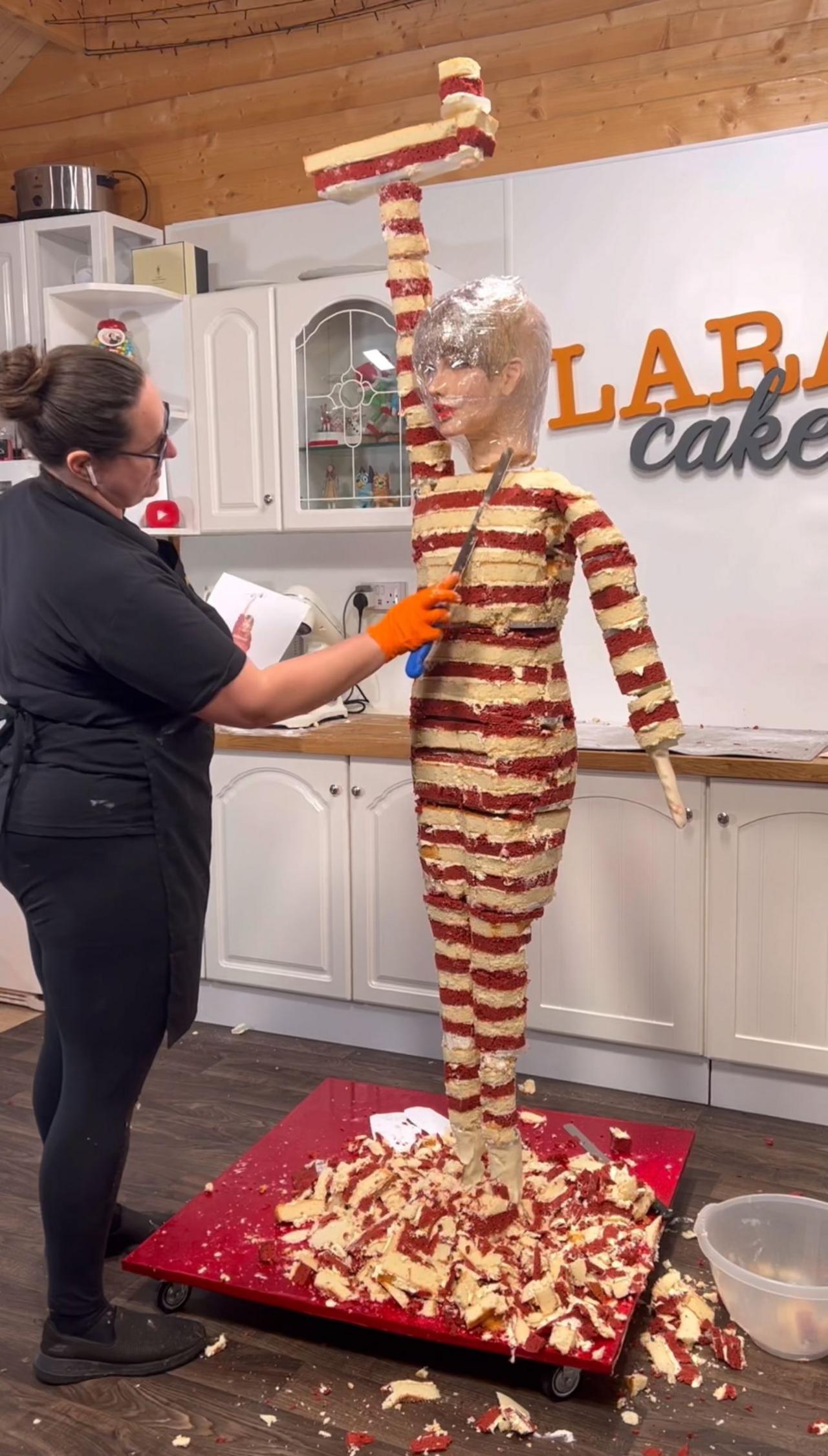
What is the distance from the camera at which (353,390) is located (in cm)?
303

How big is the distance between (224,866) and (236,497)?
38.5 inches

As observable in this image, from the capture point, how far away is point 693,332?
2871 mm

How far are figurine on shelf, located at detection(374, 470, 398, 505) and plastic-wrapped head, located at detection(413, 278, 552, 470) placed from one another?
121 centimetres

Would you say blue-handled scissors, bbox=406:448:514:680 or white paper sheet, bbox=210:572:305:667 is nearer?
blue-handled scissors, bbox=406:448:514:680

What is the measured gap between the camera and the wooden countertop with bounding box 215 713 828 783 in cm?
241

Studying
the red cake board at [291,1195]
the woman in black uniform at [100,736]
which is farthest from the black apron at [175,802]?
the red cake board at [291,1195]

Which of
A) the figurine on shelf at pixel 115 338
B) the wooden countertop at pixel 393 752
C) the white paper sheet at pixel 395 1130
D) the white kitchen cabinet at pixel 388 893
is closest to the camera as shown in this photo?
the white paper sheet at pixel 395 1130

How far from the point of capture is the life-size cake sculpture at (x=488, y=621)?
5.63ft

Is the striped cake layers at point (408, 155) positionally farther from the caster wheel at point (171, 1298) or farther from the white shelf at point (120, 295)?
the caster wheel at point (171, 1298)

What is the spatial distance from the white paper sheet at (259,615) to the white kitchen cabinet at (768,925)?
104 centimetres

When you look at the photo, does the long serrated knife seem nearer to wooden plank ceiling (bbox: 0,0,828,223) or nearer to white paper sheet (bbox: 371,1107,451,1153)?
white paper sheet (bbox: 371,1107,451,1153)

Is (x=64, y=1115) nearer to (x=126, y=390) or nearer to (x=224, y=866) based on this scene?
(x=126, y=390)

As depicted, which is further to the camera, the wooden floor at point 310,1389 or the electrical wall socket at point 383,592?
the electrical wall socket at point 383,592

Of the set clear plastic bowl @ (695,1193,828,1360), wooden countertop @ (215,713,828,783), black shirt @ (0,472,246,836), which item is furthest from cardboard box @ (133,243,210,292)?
clear plastic bowl @ (695,1193,828,1360)
